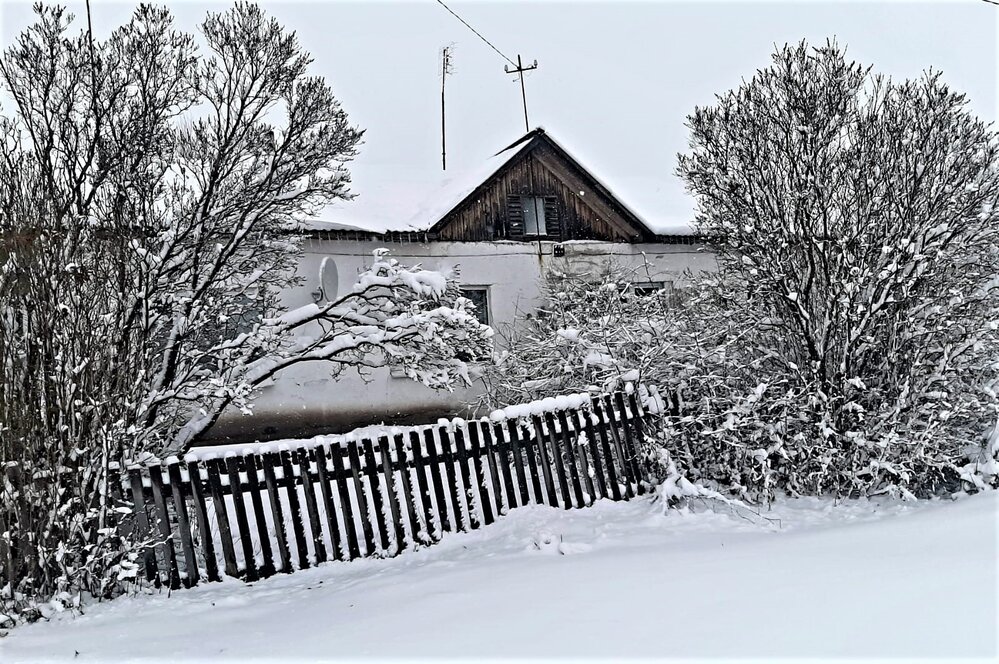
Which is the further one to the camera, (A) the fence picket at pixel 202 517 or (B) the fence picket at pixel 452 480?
(B) the fence picket at pixel 452 480

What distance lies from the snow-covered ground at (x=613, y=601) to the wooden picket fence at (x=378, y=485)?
22 cm

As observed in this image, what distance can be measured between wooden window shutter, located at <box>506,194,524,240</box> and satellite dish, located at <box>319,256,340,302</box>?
3.71 m

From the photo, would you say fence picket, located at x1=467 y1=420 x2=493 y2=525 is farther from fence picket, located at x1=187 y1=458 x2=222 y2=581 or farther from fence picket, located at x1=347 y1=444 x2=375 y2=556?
fence picket, located at x1=187 y1=458 x2=222 y2=581

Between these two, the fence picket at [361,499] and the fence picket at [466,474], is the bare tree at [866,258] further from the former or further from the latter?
the fence picket at [361,499]

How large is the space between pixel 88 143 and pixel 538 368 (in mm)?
5417

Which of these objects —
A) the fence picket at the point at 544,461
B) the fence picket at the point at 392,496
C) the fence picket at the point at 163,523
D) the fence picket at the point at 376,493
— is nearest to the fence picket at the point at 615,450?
the fence picket at the point at 544,461

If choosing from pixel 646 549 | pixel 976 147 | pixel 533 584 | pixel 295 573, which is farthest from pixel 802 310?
pixel 295 573

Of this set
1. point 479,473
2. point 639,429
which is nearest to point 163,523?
point 479,473

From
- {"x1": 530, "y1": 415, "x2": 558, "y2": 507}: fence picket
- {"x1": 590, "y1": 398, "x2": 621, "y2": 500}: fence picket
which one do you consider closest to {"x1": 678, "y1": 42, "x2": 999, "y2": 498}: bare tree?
{"x1": 590, "y1": 398, "x2": 621, "y2": 500}: fence picket

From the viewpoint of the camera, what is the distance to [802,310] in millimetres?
7297

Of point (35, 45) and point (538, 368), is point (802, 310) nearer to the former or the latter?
point (538, 368)

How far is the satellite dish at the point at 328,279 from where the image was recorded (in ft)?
41.9

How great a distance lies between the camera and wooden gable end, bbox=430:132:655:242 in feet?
50.6

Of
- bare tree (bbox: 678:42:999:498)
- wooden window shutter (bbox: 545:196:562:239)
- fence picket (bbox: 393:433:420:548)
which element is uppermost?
wooden window shutter (bbox: 545:196:562:239)
